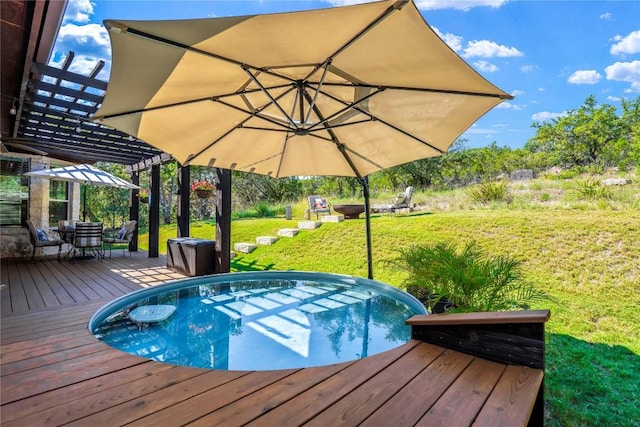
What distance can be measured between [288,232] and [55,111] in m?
6.08

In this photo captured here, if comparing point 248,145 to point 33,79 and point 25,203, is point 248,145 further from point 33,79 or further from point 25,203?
point 25,203

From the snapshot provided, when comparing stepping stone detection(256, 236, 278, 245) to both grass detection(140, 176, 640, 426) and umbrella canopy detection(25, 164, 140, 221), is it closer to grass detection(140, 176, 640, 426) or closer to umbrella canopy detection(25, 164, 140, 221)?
grass detection(140, 176, 640, 426)

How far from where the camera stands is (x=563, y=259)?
19.7ft

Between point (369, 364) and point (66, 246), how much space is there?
10.9m

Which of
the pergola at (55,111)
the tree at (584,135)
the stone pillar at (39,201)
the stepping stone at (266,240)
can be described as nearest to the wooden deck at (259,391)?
the pergola at (55,111)

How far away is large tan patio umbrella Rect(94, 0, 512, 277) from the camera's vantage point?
81.7 inches

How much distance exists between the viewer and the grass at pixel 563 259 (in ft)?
10.0

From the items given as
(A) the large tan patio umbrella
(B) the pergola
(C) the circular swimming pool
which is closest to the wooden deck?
(C) the circular swimming pool

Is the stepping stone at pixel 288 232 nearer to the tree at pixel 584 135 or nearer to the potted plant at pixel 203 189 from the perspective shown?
the potted plant at pixel 203 189

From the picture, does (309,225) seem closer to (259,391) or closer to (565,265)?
(565,265)

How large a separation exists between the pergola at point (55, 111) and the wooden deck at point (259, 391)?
8.76 feet

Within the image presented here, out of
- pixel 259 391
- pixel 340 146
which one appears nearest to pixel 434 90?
Answer: pixel 340 146

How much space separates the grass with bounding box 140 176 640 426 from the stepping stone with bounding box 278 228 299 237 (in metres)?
0.24

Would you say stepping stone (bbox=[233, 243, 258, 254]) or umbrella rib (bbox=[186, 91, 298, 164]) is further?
stepping stone (bbox=[233, 243, 258, 254])
